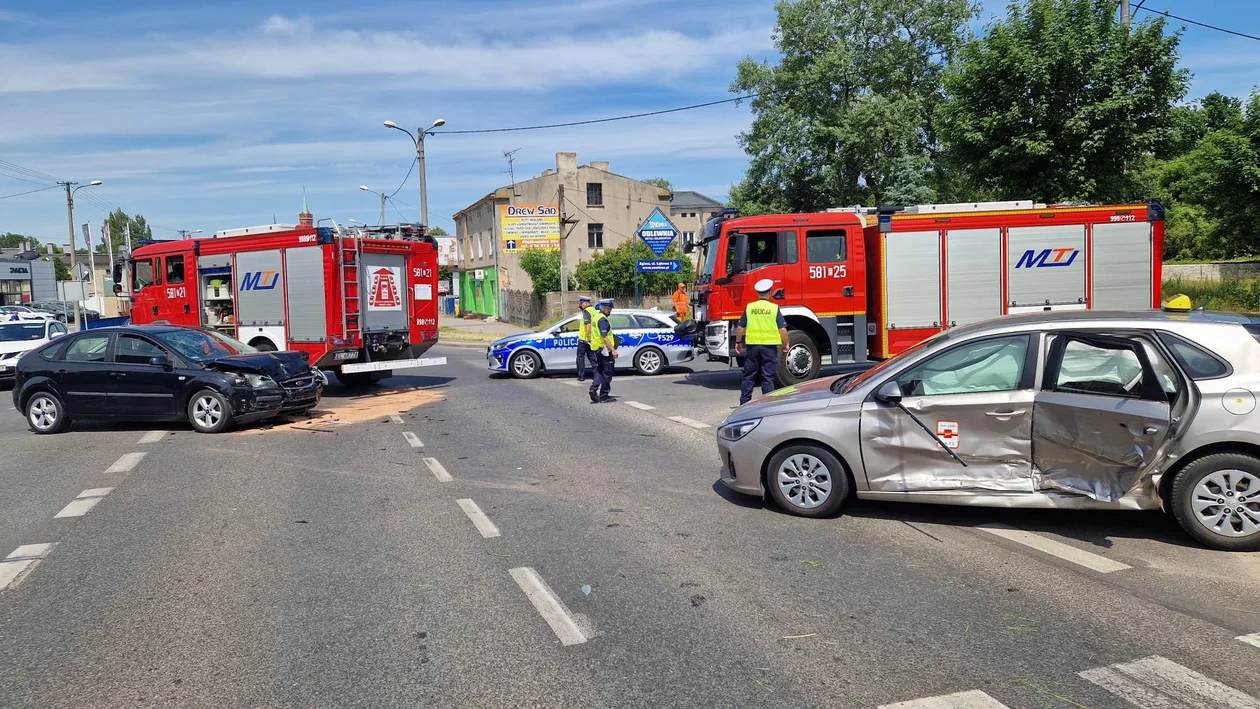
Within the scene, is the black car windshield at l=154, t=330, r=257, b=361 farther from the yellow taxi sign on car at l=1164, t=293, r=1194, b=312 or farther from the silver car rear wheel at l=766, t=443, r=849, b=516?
the yellow taxi sign on car at l=1164, t=293, r=1194, b=312

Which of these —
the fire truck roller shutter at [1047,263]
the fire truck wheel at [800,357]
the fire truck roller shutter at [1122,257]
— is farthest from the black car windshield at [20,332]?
the fire truck roller shutter at [1122,257]

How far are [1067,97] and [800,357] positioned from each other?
324 inches

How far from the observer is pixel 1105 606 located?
191 inches

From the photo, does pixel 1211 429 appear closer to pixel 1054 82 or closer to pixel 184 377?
pixel 184 377

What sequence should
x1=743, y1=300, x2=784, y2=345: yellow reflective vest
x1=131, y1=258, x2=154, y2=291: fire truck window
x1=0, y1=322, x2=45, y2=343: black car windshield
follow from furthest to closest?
x1=0, y1=322, x2=45, y2=343: black car windshield < x1=131, y1=258, x2=154, y2=291: fire truck window < x1=743, y1=300, x2=784, y2=345: yellow reflective vest

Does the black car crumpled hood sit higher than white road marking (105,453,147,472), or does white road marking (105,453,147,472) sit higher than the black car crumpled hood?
the black car crumpled hood

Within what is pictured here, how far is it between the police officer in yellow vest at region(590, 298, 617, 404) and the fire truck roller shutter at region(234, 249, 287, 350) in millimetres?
5490

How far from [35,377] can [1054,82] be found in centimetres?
1776

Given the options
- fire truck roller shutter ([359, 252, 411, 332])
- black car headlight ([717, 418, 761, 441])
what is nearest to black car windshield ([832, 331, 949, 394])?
black car headlight ([717, 418, 761, 441])

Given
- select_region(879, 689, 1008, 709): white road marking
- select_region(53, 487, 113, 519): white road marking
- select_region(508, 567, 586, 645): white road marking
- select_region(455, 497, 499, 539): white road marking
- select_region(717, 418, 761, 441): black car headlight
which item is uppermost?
select_region(717, 418, 761, 441): black car headlight

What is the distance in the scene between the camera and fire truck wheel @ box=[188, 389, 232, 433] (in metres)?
11.4

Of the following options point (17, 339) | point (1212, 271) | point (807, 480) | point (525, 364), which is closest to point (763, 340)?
point (807, 480)

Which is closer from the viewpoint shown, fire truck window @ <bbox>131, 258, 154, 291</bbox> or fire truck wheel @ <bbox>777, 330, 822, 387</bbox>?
fire truck wheel @ <bbox>777, 330, 822, 387</bbox>

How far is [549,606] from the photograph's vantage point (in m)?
4.91
